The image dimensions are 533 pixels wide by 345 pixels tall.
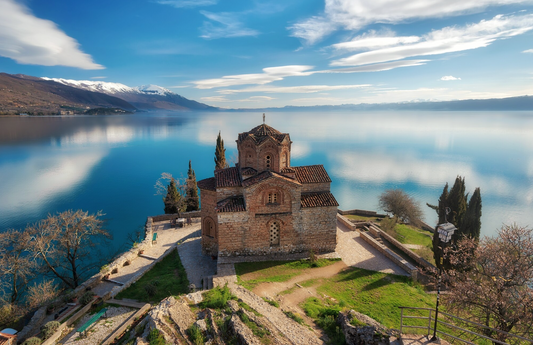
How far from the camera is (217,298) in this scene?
11.1 metres

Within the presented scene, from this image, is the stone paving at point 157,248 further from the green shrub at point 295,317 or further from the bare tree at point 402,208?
the bare tree at point 402,208

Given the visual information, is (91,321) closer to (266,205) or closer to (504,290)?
(266,205)

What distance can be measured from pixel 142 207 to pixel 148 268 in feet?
84.7

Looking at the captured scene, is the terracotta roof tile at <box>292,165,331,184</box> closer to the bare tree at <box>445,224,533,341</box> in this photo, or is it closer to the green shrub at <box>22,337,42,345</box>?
the bare tree at <box>445,224,533,341</box>

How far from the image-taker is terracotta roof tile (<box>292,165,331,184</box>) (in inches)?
731

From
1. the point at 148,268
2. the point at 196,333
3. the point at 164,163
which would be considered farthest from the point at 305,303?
the point at 164,163

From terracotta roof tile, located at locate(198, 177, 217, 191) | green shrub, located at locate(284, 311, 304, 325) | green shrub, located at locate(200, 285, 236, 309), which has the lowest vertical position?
green shrub, located at locate(284, 311, 304, 325)

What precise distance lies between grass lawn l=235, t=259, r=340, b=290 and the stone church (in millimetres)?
973

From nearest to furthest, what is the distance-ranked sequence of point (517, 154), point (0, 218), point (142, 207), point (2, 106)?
1. point (0, 218)
2. point (142, 207)
3. point (517, 154)
4. point (2, 106)

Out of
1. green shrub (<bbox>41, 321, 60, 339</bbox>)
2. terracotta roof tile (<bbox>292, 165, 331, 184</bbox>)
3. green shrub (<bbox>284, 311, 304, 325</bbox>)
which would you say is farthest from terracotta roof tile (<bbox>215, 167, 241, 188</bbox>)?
green shrub (<bbox>41, 321, 60, 339</bbox>)

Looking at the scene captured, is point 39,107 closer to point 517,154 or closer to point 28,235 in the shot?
point 28,235

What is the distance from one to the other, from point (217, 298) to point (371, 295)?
25.9 ft

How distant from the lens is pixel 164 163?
234ft

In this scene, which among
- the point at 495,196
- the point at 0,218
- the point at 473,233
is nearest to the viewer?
the point at 473,233
